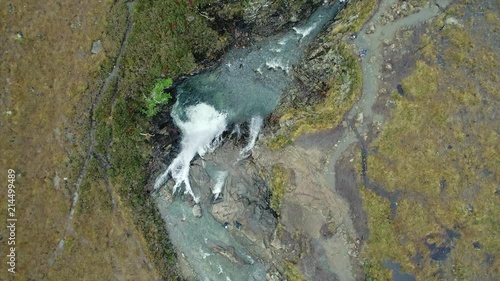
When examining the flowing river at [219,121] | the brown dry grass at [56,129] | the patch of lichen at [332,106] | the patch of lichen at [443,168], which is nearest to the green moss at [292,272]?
the flowing river at [219,121]

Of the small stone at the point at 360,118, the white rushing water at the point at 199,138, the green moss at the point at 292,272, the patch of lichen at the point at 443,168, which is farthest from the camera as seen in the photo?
the white rushing water at the point at 199,138

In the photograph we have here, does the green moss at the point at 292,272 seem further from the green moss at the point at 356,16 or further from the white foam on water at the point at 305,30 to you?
the green moss at the point at 356,16

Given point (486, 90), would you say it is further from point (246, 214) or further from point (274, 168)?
point (246, 214)

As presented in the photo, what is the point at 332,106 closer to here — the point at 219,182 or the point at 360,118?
the point at 360,118

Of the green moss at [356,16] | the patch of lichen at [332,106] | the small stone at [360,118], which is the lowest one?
the small stone at [360,118]

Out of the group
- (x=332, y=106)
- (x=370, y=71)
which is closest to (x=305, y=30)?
(x=370, y=71)

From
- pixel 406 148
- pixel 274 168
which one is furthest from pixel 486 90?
pixel 274 168

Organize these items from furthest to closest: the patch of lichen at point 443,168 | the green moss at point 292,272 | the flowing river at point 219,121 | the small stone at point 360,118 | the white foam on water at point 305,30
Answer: the white foam on water at point 305,30, the flowing river at point 219,121, the green moss at point 292,272, the small stone at point 360,118, the patch of lichen at point 443,168
